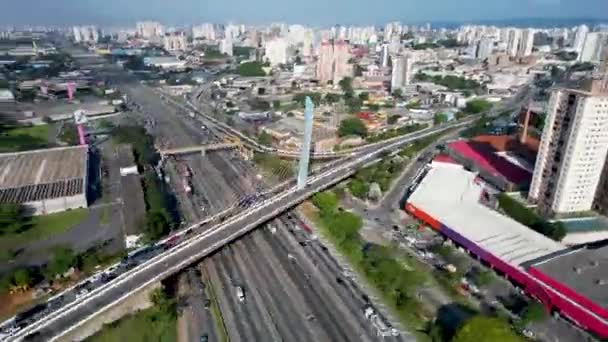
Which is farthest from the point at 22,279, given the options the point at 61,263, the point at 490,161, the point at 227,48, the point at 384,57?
the point at 227,48

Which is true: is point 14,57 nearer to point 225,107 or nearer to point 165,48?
point 165,48

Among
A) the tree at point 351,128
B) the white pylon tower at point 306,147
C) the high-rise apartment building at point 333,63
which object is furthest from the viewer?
the high-rise apartment building at point 333,63

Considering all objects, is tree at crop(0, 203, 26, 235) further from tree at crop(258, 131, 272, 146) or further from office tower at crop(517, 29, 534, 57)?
office tower at crop(517, 29, 534, 57)

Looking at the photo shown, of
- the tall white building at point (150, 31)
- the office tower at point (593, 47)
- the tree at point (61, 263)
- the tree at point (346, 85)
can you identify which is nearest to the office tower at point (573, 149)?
the tree at point (61, 263)

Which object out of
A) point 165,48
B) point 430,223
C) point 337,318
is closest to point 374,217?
point 430,223

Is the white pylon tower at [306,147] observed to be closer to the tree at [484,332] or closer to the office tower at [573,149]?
the office tower at [573,149]

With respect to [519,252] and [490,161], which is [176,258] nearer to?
[519,252]

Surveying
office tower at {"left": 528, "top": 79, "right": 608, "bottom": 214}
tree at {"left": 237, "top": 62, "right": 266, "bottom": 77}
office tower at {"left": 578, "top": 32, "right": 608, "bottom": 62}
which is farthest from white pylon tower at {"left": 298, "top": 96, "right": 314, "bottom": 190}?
office tower at {"left": 578, "top": 32, "right": 608, "bottom": 62}
